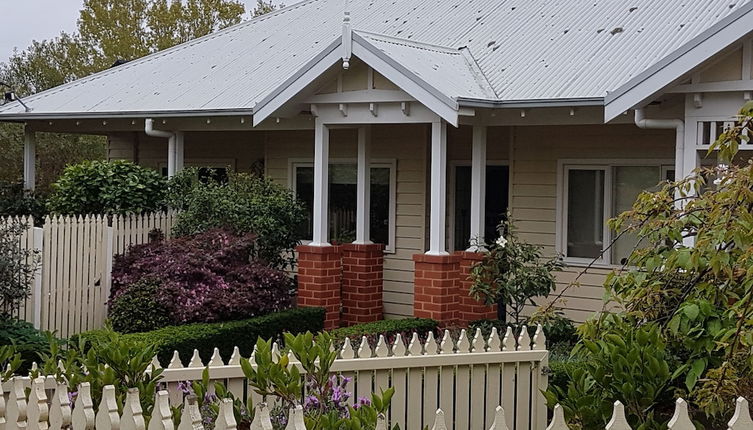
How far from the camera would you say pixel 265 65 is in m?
17.9

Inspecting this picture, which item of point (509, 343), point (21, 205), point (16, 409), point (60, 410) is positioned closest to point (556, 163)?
point (509, 343)

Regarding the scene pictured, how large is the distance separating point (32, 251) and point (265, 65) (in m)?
6.32

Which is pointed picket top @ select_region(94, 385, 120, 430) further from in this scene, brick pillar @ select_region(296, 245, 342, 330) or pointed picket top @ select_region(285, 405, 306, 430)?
brick pillar @ select_region(296, 245, 342, 330)

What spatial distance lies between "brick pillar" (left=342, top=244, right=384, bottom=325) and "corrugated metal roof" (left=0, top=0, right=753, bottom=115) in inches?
106

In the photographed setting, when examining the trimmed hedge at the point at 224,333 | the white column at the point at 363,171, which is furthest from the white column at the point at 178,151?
the trimmed hedge at the point at 224,333

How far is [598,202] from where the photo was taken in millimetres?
14156

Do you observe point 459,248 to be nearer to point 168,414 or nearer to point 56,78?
point 168,414

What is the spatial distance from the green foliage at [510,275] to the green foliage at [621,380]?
232 inches

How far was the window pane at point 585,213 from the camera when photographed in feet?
46.3

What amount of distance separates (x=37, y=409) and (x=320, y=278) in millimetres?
8943

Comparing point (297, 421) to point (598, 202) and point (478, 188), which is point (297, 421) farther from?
point (598, 202)

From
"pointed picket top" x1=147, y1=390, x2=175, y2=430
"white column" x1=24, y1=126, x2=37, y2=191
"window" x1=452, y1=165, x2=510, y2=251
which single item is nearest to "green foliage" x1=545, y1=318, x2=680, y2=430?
"pointed picket top" x1=147, y1=390, x2=175, y2=430

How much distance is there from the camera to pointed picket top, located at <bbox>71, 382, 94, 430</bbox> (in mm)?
4891

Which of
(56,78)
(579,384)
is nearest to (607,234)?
(579,384)
